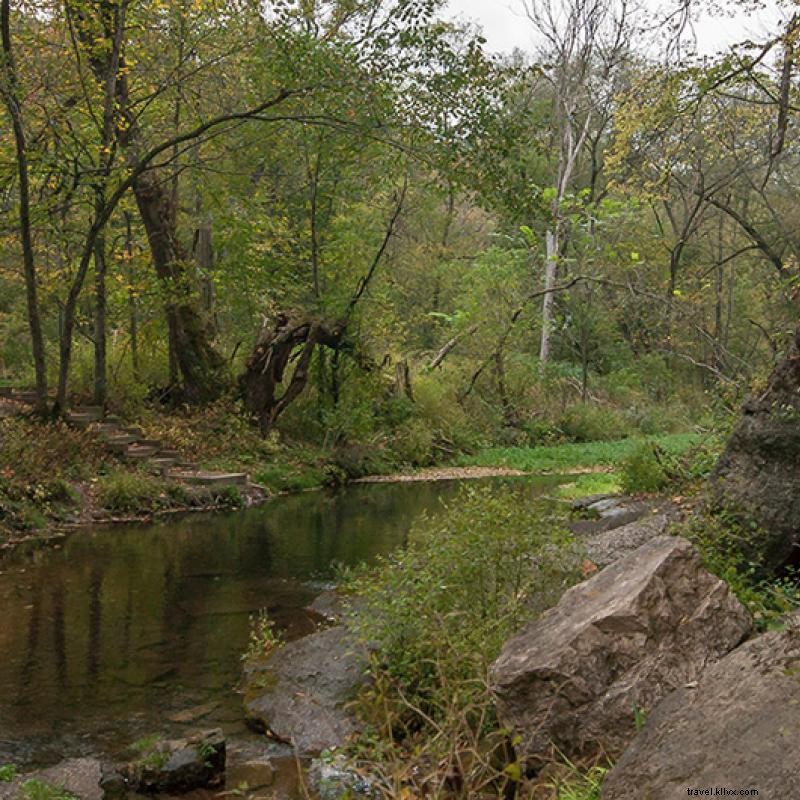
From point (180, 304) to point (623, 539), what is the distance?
13341 millimetres

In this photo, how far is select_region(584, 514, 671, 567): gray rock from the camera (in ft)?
27.0

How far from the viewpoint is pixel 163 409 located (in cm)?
2062

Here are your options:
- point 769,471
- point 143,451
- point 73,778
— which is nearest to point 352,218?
point 143,451

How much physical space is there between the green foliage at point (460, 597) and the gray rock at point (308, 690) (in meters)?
0.31

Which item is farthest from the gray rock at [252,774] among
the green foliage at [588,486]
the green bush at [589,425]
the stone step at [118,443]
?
the green bush at [589,425]

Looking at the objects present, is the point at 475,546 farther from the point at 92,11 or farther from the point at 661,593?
the point at 92,11

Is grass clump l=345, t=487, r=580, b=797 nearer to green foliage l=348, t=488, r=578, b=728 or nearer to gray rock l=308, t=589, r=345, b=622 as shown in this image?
green foliage l=348, t=488, r=578, b=728

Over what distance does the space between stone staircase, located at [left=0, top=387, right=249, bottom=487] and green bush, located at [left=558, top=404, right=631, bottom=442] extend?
14.1 metres

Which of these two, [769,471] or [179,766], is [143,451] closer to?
[179,766]

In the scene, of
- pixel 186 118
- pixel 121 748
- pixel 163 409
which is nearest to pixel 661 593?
pixel 121 748

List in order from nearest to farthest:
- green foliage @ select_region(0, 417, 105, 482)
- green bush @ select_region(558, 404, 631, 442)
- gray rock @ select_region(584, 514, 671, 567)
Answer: gray rock @ select_region(584, 514, 671, 567) < green foliage @ select_region(0, 417, 105, 482) < green bush @ select_region(558, 404, 631, 442)

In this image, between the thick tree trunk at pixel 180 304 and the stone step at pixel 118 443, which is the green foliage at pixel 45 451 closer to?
the stone step at pixel 118 443

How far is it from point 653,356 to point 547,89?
11.5 metres

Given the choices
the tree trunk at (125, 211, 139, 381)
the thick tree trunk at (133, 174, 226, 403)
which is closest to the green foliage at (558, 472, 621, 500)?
the thick tree trunk at (133, 174, 226, 403)
